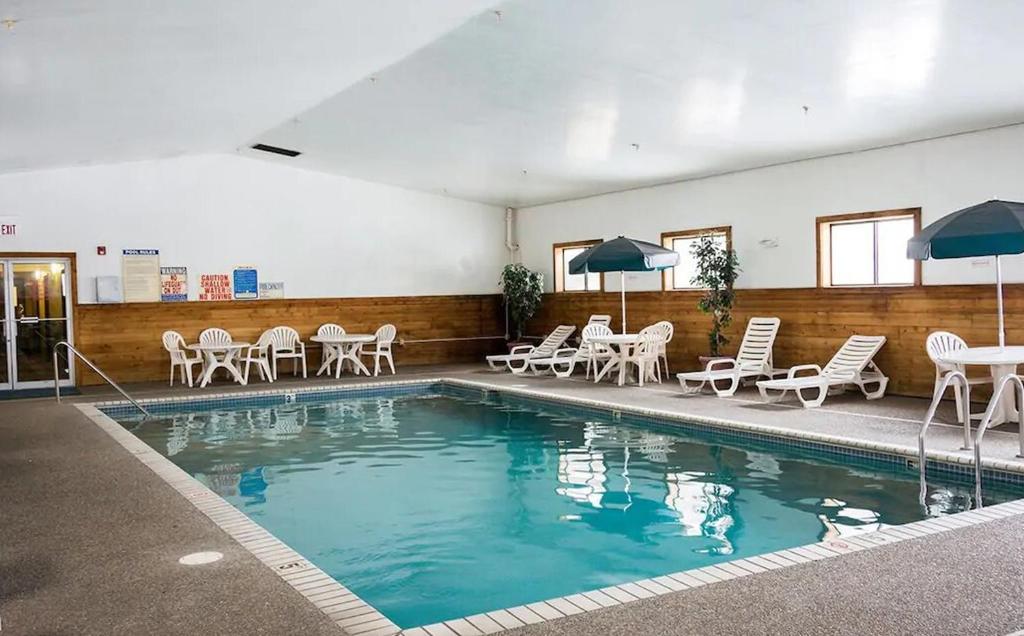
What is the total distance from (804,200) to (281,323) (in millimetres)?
7833

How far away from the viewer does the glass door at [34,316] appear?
11.8 meters

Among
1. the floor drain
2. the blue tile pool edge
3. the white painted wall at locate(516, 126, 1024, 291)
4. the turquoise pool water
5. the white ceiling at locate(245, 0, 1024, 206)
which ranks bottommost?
the turquoise pool water

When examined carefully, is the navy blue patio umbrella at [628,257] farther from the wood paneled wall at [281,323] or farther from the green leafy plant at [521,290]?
the wood paneled wall at [281,323]

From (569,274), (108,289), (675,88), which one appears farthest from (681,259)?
(108,289)

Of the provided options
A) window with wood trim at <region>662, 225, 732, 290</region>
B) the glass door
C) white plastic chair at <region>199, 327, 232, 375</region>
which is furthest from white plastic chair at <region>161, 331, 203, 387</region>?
window with wood trim at <region>662, 225, 732, 290</region>

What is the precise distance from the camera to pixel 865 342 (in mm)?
9477

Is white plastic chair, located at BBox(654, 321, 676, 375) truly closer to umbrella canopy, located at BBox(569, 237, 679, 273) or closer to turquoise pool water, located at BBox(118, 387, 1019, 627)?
umbrella canopy, located at BBox(569, 237, 679, 273)

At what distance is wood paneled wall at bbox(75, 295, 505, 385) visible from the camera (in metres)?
12.4

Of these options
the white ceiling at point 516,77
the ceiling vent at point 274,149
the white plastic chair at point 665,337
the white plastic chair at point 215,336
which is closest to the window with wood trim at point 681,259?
the white plastic chair at point 665,337

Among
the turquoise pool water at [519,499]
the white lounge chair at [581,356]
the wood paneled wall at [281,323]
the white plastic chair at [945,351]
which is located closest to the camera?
the turquoise pool water at [519,499]

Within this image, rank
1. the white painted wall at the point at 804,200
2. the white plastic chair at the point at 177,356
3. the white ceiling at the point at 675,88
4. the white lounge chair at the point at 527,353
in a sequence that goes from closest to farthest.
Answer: the white ceiling at the point at 675,88, the white painted wall at the point at 804,200, the white plastic chair at the point at 177,356, the white lounge chair at the point at 527,353

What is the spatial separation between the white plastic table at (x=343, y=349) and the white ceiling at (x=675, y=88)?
266 cm

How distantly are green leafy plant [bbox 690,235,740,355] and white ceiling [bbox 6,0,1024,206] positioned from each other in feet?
3.60

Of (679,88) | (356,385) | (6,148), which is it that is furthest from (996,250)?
(6,148)
